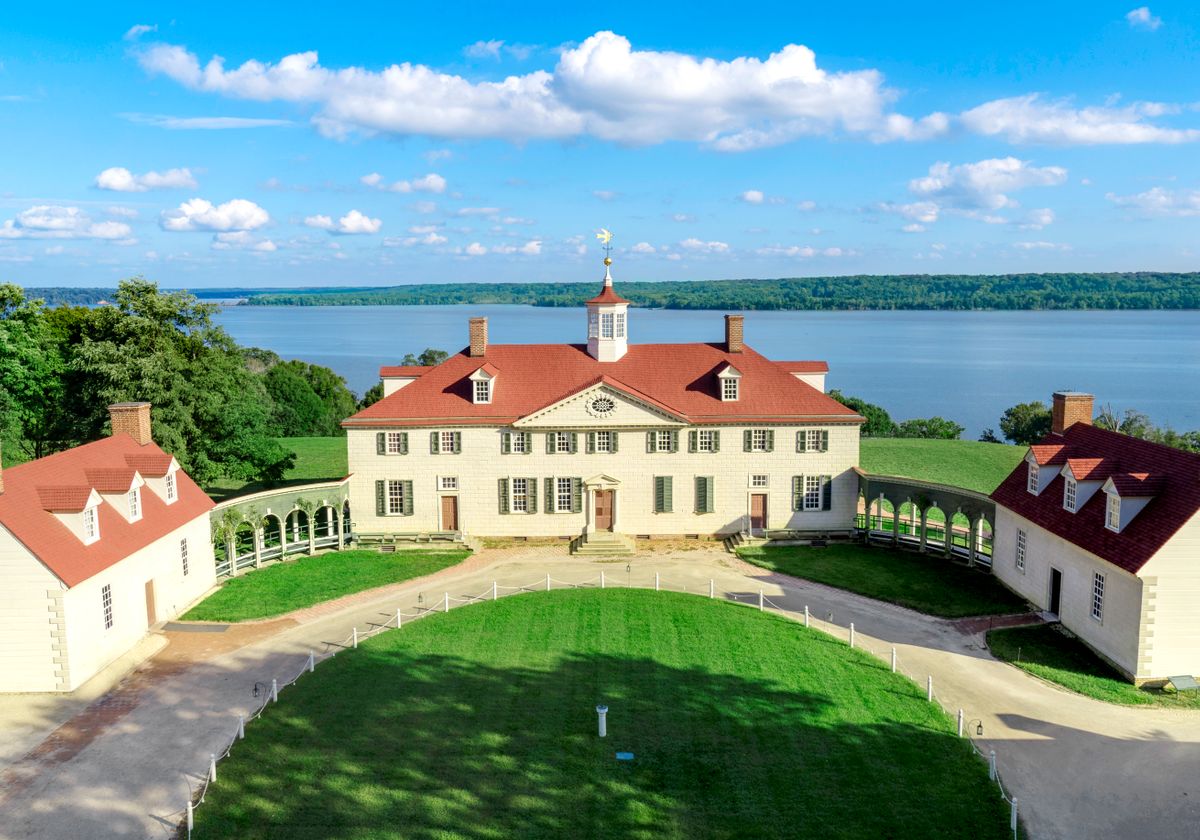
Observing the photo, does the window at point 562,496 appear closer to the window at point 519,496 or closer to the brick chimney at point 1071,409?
the window at point 519,496

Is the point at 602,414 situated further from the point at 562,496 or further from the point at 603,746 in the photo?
the point at 603,746

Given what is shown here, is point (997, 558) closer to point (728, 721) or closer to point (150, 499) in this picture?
point (728, 721)

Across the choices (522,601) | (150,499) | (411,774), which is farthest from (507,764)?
(150,499)

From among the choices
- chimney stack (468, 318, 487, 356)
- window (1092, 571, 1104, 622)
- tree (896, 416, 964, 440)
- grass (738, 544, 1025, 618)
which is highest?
chimney stack (468, 318, 487, 356)

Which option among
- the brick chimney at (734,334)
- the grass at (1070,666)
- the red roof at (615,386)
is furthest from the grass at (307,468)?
the grass at (1070,666)

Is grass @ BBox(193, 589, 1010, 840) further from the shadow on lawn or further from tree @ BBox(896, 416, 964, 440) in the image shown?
tree @ BBox(896, 416, 964, 440)

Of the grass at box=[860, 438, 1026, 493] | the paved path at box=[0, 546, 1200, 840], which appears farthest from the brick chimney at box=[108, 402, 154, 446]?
the grass at box=[860, 438, 1026, 493]
